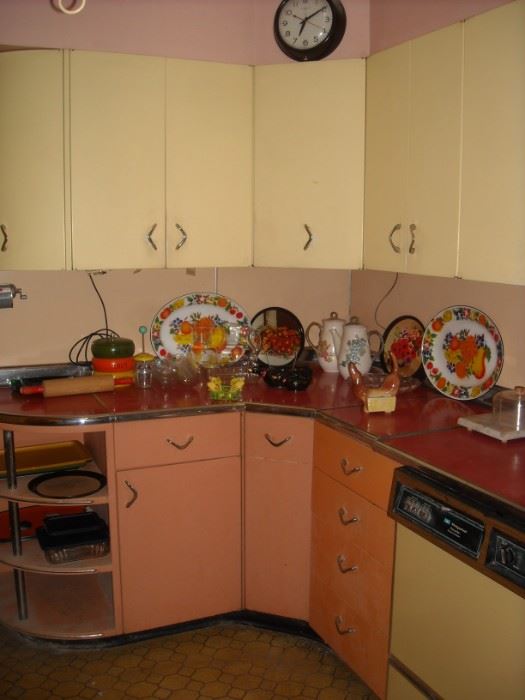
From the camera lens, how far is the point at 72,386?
2.50 metres

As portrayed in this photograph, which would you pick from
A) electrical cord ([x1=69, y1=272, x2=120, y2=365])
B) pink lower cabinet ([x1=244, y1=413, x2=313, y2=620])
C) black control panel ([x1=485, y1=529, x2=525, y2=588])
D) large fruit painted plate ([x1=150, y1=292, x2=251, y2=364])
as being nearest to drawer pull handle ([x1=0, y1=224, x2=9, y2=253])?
electrical cord ([x1=69, y1=272, x2=120, y2=365])

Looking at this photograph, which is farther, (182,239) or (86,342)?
(86,342)

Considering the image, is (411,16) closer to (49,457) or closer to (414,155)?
(414,155)

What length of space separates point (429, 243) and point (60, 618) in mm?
1824

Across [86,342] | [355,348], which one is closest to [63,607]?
[86,342]

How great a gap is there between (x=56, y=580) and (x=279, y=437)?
1.12 meters

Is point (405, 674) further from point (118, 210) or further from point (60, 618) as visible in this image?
point (118, 210)

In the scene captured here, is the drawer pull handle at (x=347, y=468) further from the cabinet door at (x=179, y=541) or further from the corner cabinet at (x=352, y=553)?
the cabinet door at (x=179, y=541)

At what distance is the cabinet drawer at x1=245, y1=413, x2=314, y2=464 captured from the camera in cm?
236

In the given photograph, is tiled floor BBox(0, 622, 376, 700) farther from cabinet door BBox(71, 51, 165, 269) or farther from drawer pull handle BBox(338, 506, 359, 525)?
cabinet door BBox(71, 51, 165, 269)

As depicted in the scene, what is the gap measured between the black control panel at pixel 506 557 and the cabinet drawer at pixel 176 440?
108cm

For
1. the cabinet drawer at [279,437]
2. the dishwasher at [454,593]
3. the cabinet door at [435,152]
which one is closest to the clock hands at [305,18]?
the cabinet door at [435,152]

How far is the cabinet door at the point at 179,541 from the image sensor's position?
2.35m

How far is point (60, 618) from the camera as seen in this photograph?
2.48 metres
